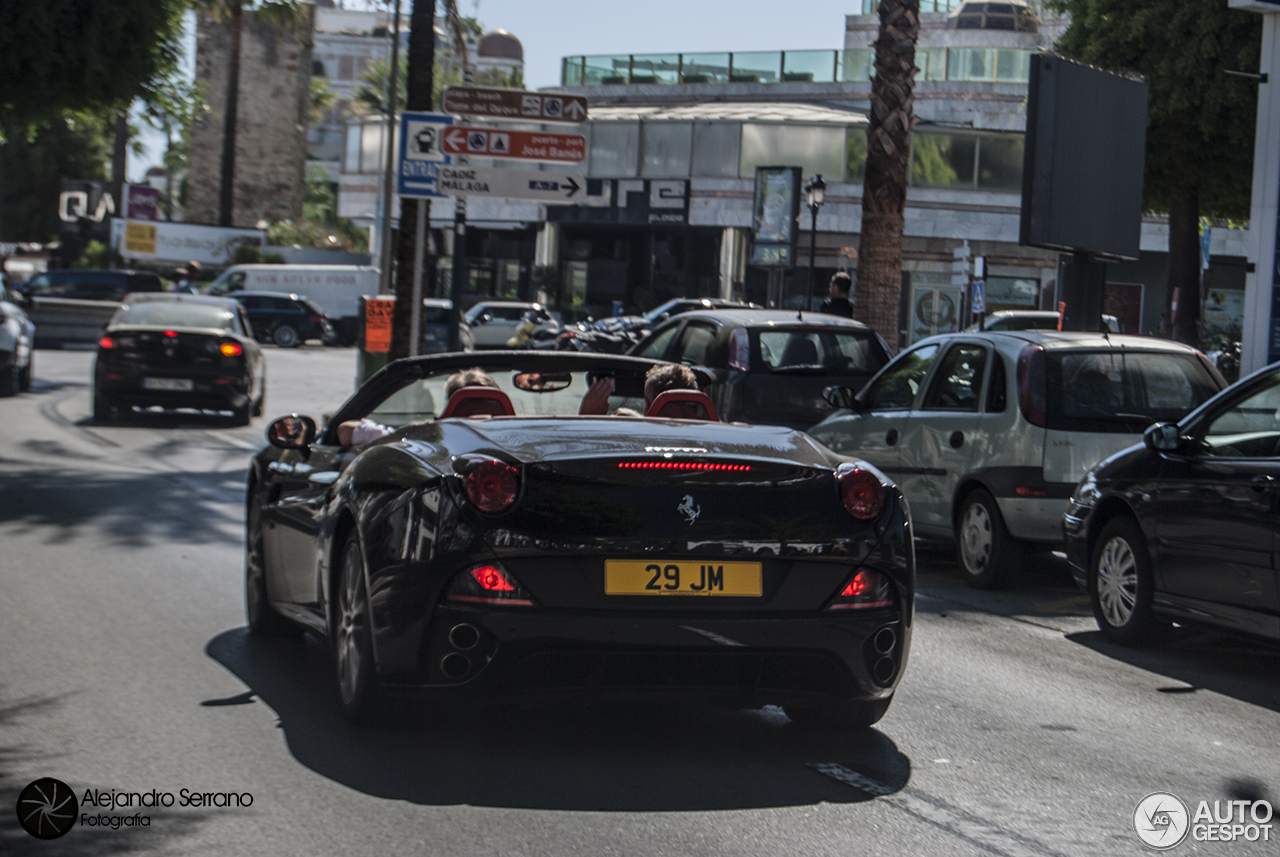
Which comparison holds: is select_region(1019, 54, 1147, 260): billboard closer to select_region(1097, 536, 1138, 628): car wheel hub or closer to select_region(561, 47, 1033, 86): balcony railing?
select_region(1097, 536, 1138, 628): car wheel hub

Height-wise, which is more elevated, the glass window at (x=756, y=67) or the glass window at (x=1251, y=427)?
the glass window at (x=756, y=67)

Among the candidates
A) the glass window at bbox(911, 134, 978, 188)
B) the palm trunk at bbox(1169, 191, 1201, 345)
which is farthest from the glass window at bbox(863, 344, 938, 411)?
the glass window at bbox(911, 134, 978, 188)

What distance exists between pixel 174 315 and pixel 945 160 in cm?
3753

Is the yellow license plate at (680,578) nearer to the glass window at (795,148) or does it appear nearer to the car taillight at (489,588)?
the car taillight at (489,588)

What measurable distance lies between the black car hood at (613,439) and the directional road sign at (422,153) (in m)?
11.2

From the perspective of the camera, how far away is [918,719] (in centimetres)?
629

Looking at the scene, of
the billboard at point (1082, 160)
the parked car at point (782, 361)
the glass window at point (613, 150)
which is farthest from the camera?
the glass window at point (613, 150)

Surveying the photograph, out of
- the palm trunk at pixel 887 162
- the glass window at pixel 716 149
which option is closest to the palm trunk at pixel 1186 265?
the palm trunk at pixel 887 162

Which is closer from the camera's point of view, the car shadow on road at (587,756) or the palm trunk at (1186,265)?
the car shadow on road at (587,756)

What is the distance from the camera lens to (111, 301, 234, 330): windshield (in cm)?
2070

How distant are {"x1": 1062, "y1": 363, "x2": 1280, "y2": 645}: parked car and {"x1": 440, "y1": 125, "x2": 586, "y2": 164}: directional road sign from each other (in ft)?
29.1

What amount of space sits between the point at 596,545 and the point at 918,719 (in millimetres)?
1811

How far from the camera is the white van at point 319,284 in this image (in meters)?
50.4

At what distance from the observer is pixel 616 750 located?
558cm
